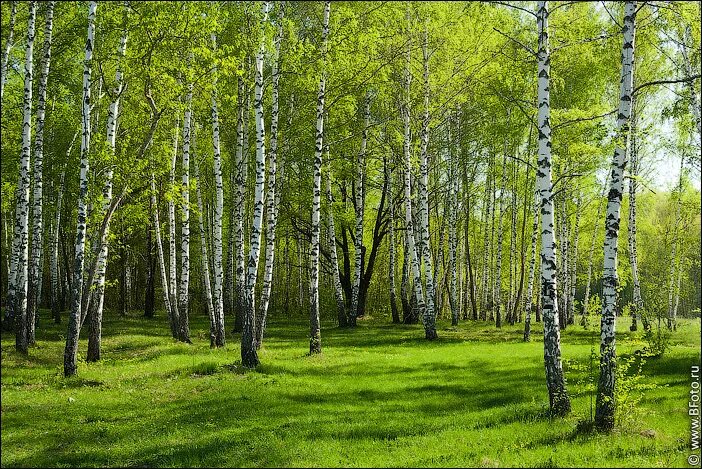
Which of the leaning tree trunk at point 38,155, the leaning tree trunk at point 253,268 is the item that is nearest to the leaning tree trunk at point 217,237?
the leaning tree trunk at point 253,268

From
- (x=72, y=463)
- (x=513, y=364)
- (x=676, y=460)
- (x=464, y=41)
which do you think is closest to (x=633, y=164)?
(x=464, y=41)

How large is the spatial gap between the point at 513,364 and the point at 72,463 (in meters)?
11.5

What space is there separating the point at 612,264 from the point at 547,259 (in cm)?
114

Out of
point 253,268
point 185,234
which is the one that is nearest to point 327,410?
point 253,268

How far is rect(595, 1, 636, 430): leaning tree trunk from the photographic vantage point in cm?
882

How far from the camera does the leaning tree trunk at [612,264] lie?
347 inches

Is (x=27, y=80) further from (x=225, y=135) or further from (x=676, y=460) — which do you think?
(x=676, y=460)

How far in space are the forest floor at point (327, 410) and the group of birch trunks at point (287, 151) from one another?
36.4 inches

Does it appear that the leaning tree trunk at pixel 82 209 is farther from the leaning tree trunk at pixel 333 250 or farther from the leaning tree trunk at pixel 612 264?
the leaning tree trunk at pixel 333 250

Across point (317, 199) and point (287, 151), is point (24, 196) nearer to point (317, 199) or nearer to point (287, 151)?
point (317, 199)

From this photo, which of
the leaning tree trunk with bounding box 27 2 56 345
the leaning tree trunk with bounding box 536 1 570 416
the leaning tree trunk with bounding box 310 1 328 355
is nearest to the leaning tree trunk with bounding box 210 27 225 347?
the leaning tree trunk with bounding box 310 1 328 355

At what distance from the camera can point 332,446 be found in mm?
8508

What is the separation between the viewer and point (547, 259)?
9.84m

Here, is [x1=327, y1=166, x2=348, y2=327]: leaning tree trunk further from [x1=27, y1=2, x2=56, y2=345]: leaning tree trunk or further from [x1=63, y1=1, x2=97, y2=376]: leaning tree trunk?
[x1=63, y1=1, x2=97, y2=376]: leaning tree trunk
